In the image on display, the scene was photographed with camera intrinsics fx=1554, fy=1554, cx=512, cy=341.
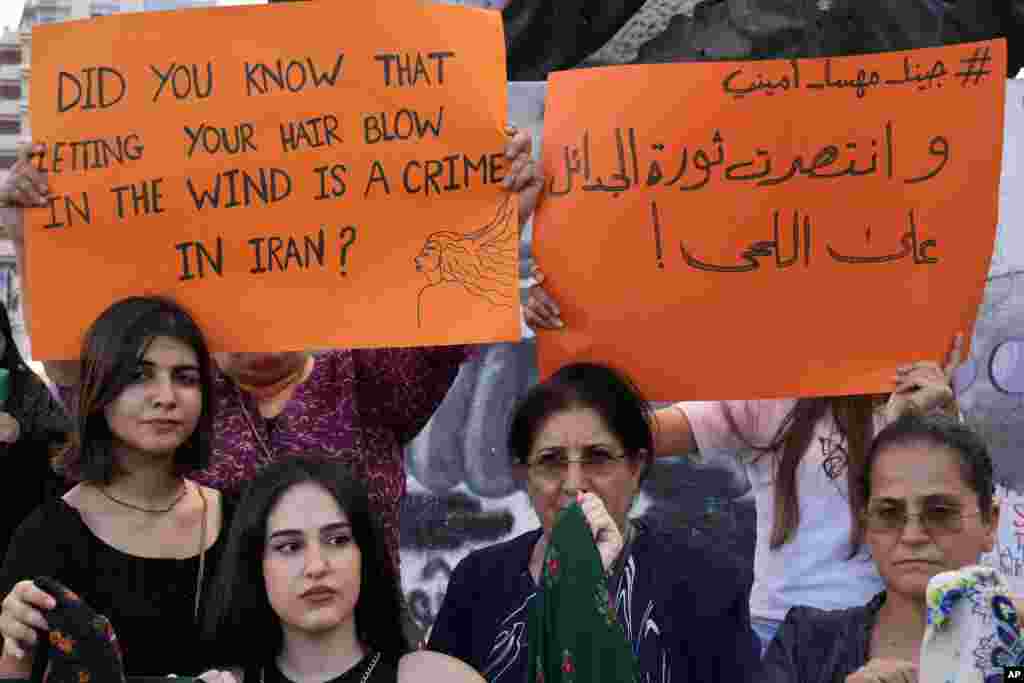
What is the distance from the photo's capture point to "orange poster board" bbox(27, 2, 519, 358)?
336 cm

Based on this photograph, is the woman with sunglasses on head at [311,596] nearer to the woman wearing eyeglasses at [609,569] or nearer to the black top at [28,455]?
the woman wearing eyeglasses at [609,569]

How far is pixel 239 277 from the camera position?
3373 mm

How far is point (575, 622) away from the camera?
2.52 m

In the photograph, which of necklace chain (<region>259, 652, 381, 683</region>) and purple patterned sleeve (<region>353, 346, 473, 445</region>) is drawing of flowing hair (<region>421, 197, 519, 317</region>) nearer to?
purple patterned sleeve (<region>353, 346, 473, 445</region>)

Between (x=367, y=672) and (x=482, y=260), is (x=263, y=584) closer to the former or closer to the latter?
(x=367, y=672)

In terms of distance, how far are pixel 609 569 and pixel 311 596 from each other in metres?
0.55

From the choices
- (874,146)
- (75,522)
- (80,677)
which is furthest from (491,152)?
(80,677)

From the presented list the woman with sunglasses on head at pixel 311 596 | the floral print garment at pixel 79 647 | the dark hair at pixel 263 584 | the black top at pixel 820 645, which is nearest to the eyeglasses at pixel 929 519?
the black top at pixel 820 645

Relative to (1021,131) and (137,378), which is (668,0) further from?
(137,378)

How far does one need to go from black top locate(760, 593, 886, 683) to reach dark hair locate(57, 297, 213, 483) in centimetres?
119

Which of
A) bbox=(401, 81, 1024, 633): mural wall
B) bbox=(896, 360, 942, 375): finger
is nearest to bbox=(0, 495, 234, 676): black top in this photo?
bbox=(896, 360, 942, 375): finger

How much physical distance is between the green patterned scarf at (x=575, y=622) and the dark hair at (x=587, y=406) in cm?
51

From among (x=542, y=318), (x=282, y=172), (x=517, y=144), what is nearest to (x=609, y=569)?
(x=542, y=318)

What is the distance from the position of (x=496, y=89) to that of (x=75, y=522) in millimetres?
1289
